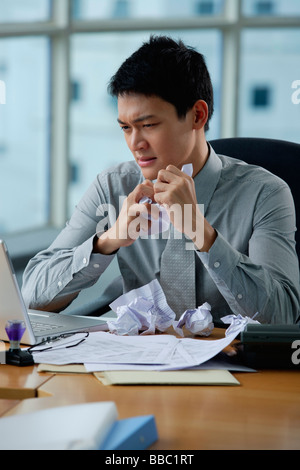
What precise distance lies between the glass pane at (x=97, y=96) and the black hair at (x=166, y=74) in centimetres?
190

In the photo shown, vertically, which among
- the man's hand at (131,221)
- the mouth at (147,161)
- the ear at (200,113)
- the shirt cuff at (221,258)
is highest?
the ear at (200,113)

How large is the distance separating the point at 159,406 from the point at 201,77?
1.14 m

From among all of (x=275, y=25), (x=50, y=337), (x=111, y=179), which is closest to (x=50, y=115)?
(x=275, y=25)

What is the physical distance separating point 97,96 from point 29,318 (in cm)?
259

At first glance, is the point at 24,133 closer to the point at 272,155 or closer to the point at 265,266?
the point at 272,155

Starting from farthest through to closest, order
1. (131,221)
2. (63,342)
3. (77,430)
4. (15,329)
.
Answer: (131,221)
(63,342)
(15,329)
(77,430)

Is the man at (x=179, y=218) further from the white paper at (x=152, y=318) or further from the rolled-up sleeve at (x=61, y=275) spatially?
the white paper at (x=152, y=318)

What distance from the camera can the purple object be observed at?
125 cm

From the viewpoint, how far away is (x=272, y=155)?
2.02 m

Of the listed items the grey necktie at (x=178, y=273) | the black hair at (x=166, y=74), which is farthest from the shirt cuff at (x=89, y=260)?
the black hair at (x=166, y=74)

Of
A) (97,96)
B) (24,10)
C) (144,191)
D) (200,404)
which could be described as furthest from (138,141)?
(97,96)

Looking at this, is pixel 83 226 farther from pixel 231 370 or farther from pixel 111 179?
pixel 231 370

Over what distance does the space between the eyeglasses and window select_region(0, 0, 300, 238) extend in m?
2.30

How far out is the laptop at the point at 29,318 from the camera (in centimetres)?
126
